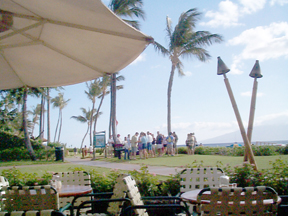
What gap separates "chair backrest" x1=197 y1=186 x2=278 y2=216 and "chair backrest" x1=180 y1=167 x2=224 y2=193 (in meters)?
1.92

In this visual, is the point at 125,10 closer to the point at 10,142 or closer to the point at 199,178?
the point at 10,142

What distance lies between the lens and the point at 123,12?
22.8m

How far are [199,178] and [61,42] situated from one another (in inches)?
108

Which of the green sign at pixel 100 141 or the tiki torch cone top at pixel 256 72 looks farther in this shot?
the green sign at pixel 100 141

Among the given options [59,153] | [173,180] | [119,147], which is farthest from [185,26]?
→ [173,180]

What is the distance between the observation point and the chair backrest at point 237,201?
2.02m

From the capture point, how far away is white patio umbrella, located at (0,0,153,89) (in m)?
2.87

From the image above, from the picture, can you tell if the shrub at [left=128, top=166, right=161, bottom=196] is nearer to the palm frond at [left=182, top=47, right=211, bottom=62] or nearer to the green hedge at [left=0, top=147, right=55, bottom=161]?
the green hedge at [left=0, top=147, right=55, bottom=161]

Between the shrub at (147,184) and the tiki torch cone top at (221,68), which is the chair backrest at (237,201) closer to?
the shrub at (147,184)

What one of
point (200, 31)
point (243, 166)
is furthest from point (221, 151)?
point (243, 166)

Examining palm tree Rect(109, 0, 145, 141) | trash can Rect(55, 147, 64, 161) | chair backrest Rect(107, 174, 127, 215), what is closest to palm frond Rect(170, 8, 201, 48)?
palm tree Rect(109, 0, 145, 141)

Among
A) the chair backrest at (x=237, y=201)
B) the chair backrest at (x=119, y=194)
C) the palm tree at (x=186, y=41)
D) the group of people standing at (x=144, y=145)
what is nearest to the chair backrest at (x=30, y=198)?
the chair backrest at (x=119, y=194)

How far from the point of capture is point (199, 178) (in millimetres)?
4031

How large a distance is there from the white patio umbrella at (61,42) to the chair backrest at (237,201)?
66.8 inches
